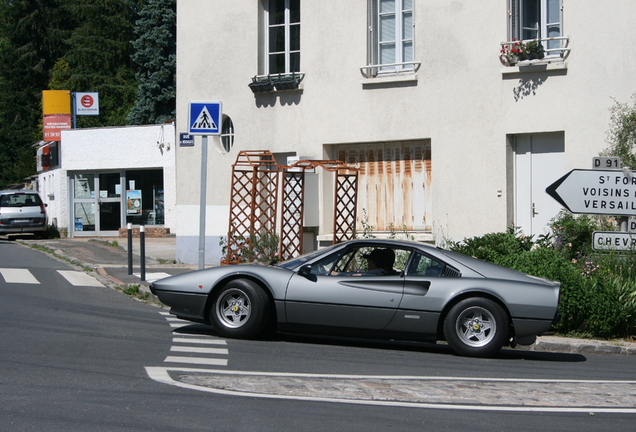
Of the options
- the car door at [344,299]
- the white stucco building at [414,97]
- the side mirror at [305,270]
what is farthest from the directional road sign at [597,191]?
the side mirror at [305,270]

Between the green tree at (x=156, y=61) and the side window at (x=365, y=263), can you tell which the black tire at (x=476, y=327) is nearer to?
the side window at (x=365, y=263)

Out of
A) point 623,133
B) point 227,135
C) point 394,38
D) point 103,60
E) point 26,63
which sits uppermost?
point 26,63

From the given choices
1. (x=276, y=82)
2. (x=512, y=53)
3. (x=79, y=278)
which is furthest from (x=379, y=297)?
(x=276, y=82)

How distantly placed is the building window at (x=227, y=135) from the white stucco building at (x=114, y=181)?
478 inches

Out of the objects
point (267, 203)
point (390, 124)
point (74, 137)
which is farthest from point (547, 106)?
point (74, 137)

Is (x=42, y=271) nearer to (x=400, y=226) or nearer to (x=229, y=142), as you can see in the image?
(x=229, y=142)

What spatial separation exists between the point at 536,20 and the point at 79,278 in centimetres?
939

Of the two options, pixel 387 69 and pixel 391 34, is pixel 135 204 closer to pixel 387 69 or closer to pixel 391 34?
pixel 387 69

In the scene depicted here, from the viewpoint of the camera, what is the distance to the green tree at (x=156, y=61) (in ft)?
145

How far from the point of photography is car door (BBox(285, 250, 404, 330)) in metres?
8.97

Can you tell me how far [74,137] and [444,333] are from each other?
24.9 meters

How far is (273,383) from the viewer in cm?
696

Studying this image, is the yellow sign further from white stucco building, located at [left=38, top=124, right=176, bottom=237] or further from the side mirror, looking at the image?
the side mirror

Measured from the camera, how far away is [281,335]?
998cm
